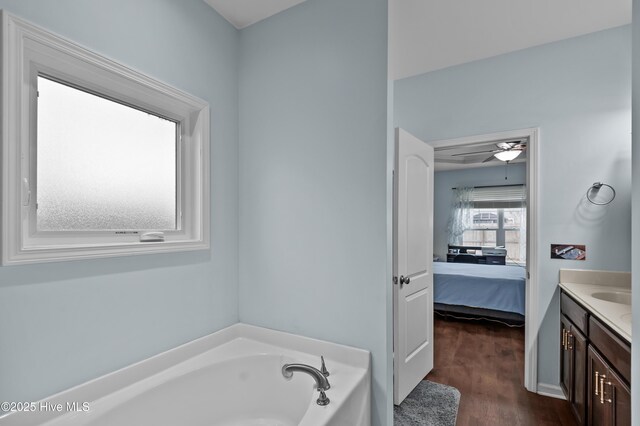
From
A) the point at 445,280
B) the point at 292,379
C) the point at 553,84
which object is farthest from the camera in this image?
the point at 445,280

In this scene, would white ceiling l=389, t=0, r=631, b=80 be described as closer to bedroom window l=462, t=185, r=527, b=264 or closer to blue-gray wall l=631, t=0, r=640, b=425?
blue-gray wall l=631, t=0, r=640, b=425

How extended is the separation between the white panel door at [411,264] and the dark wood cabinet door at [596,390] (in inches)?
40.0

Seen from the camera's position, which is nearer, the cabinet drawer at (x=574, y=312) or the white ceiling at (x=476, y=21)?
the cabinet drawer at (x=574, y=312)

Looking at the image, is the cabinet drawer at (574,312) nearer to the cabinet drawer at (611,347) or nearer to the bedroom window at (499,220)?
the cabinet drawer at (611,347)

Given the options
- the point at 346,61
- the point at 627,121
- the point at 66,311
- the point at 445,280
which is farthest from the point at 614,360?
the point at 445,280

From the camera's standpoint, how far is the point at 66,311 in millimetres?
1158

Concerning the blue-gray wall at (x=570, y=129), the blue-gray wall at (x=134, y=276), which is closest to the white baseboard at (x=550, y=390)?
the blue-gray wall at (x=570, y=129)

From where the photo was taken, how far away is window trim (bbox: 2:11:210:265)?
3.31 ft

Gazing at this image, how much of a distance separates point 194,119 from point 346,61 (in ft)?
2.91

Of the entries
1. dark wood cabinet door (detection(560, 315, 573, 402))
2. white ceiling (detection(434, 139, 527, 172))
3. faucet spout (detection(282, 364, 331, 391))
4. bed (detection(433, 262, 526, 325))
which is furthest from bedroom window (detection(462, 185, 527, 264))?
faucet spout (detection(282, 364, 331, 391))

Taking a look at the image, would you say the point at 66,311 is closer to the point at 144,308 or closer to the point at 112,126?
the point at 144,308

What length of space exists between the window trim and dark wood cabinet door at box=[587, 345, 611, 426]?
7.04 ft

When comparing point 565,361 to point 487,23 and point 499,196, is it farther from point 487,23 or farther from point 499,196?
point 499,196

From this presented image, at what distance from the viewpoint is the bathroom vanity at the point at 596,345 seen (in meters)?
1.35
